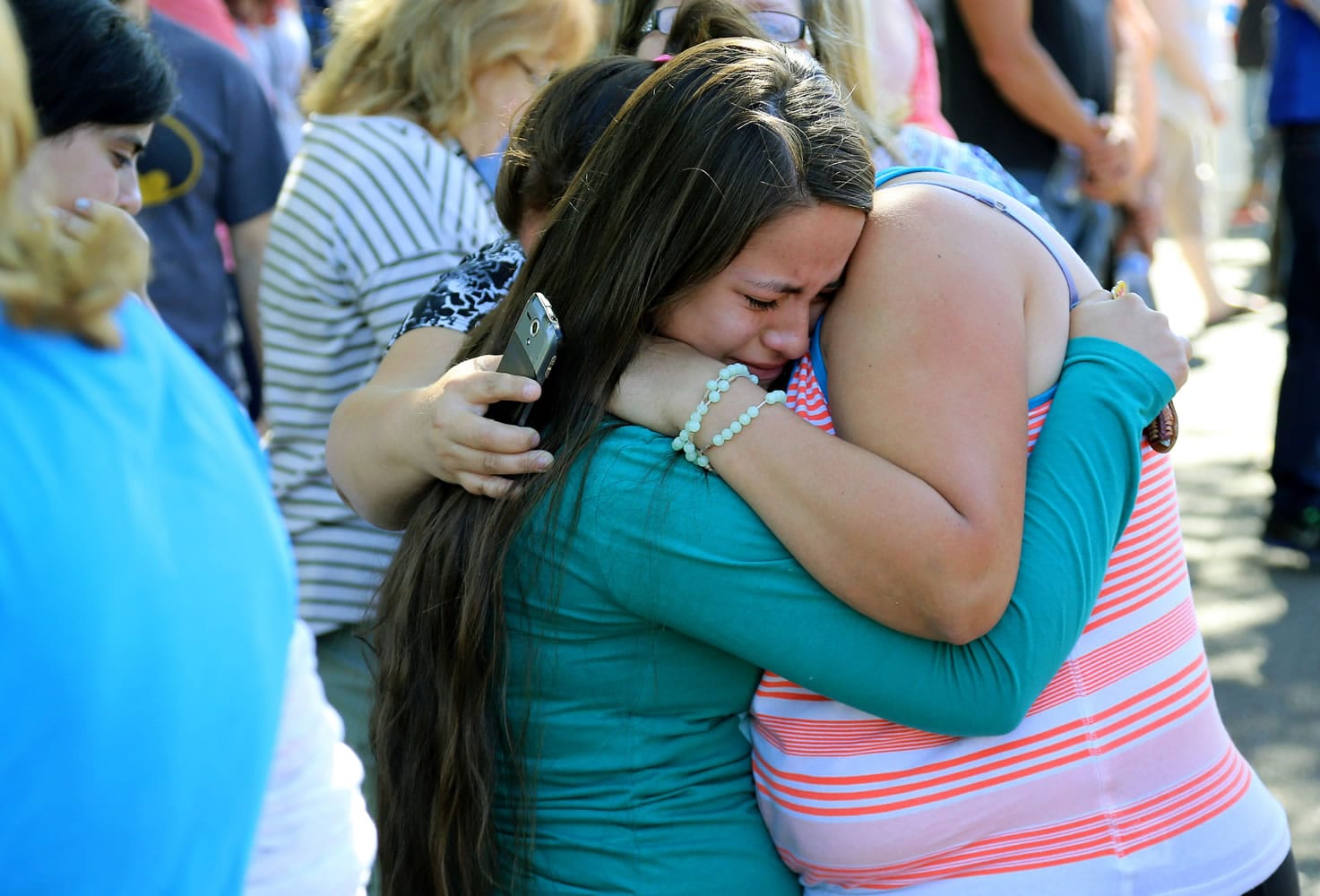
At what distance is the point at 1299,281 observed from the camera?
446 centimetres

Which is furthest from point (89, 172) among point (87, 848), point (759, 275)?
point (87, 848)

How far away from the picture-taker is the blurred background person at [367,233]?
2.46 metres

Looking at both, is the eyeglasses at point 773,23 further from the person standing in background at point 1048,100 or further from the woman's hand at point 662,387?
the person standing in background at point 1048,100

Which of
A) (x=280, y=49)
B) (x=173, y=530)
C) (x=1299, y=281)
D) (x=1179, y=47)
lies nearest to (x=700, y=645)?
(x=173, y=530)

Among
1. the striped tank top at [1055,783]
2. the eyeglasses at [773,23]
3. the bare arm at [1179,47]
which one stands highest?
the eyeglasses at [773,23]

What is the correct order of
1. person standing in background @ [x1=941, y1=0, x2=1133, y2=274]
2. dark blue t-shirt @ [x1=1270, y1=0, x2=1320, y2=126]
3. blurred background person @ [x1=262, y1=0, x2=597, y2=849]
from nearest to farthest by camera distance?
blurred background person @ [x1=262, y1=0, x2=597, y2=849]
person standing in background @ [x1=941, y1=0, x2=1133, y2=274]
dark blue t-shirt @ [x1=1270, y1=0, x2=1320, y2=126]

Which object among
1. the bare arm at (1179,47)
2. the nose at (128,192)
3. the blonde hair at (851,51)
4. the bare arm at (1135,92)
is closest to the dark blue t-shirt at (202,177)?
the nose at (128,192)

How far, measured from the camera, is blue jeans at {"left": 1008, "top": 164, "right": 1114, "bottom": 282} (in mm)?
4090

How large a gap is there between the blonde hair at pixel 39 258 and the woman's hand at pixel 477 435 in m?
0.56

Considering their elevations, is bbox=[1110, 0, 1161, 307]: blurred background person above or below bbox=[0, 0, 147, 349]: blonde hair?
below

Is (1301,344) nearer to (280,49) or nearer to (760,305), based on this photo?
(760,305)

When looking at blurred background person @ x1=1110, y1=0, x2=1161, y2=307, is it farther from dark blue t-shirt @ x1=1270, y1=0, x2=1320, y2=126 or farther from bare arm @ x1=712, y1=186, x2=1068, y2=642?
bare arm @ x1=712, y1=186, x2=1068, y2=642

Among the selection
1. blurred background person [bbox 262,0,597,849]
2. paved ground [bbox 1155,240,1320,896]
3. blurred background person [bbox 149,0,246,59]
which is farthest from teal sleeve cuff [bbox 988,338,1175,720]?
blurred background person [bbox 149,0,246,59]

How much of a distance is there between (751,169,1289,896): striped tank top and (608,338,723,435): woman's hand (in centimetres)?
13
